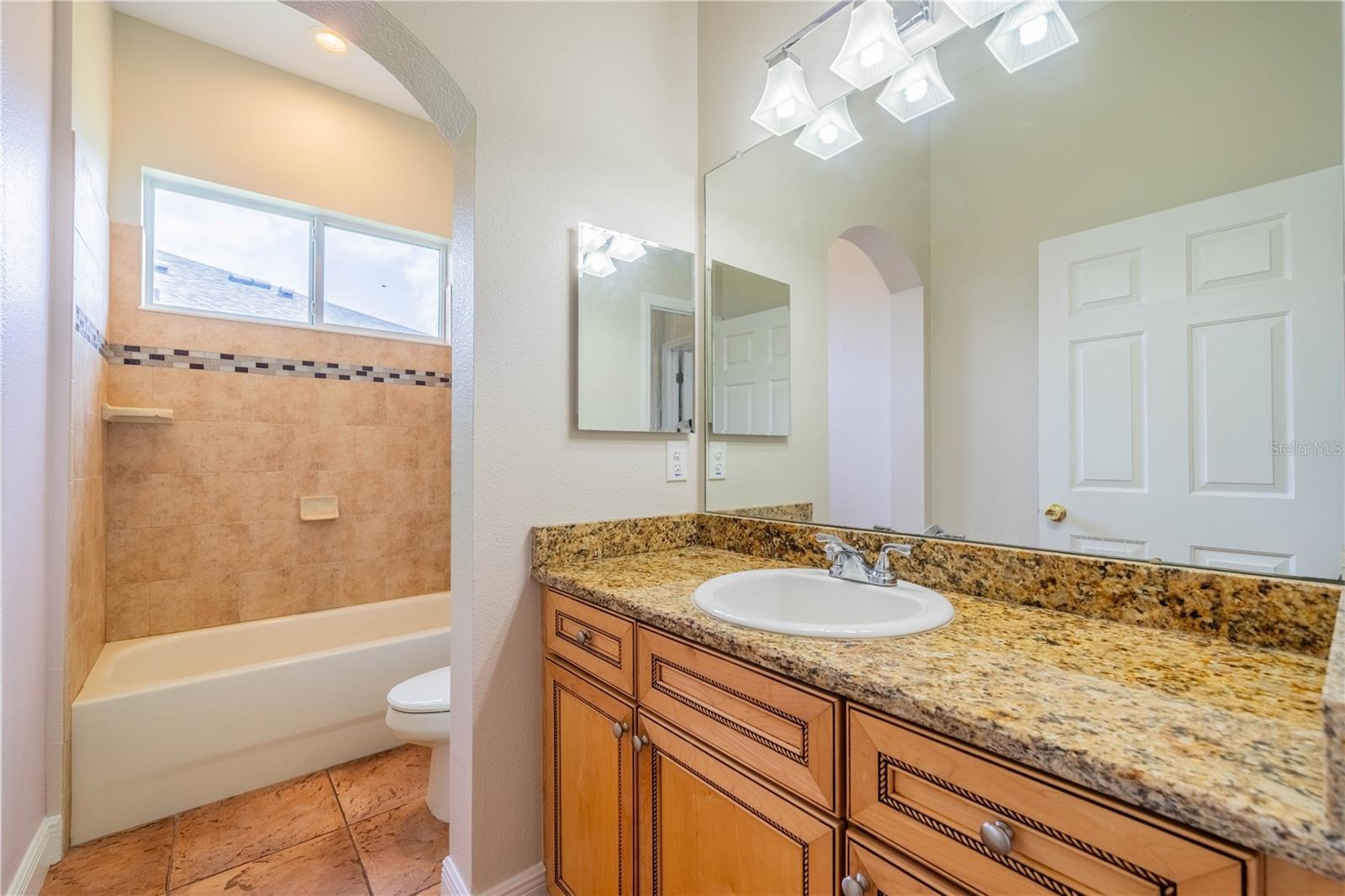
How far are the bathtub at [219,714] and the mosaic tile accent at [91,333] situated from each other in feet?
3.79

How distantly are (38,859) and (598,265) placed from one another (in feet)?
7.43

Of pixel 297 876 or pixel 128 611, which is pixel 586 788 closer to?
pixel 297 876

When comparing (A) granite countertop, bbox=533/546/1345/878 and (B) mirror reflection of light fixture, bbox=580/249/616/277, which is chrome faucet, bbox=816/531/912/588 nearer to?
(A) granite countertop, bbox=533/546/1345/878

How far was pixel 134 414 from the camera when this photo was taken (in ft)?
7.00

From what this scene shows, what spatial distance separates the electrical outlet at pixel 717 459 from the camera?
5.68 ft

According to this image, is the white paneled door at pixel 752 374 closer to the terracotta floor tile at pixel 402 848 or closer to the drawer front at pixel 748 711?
the drawer front at pixel 748 711

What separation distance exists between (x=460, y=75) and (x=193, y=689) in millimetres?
2144

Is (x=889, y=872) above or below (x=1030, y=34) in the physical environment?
below

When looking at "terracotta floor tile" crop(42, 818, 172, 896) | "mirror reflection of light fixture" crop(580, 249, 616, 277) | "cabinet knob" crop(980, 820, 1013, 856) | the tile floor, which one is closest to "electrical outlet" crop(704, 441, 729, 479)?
"mirror reflection of light fixture" crop(580, 249, 616, 277)

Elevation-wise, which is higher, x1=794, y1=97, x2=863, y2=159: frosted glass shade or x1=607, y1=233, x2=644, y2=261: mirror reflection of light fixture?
x1=794, y1=97, x2=863, y2=159: frosted glass shade

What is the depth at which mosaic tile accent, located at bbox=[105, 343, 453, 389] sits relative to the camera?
224 centimetres

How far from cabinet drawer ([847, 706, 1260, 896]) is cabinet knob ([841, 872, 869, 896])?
68 millimetres

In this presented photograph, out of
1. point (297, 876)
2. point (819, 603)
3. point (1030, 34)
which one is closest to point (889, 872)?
point (819, 603)

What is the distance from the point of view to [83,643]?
185 cm
